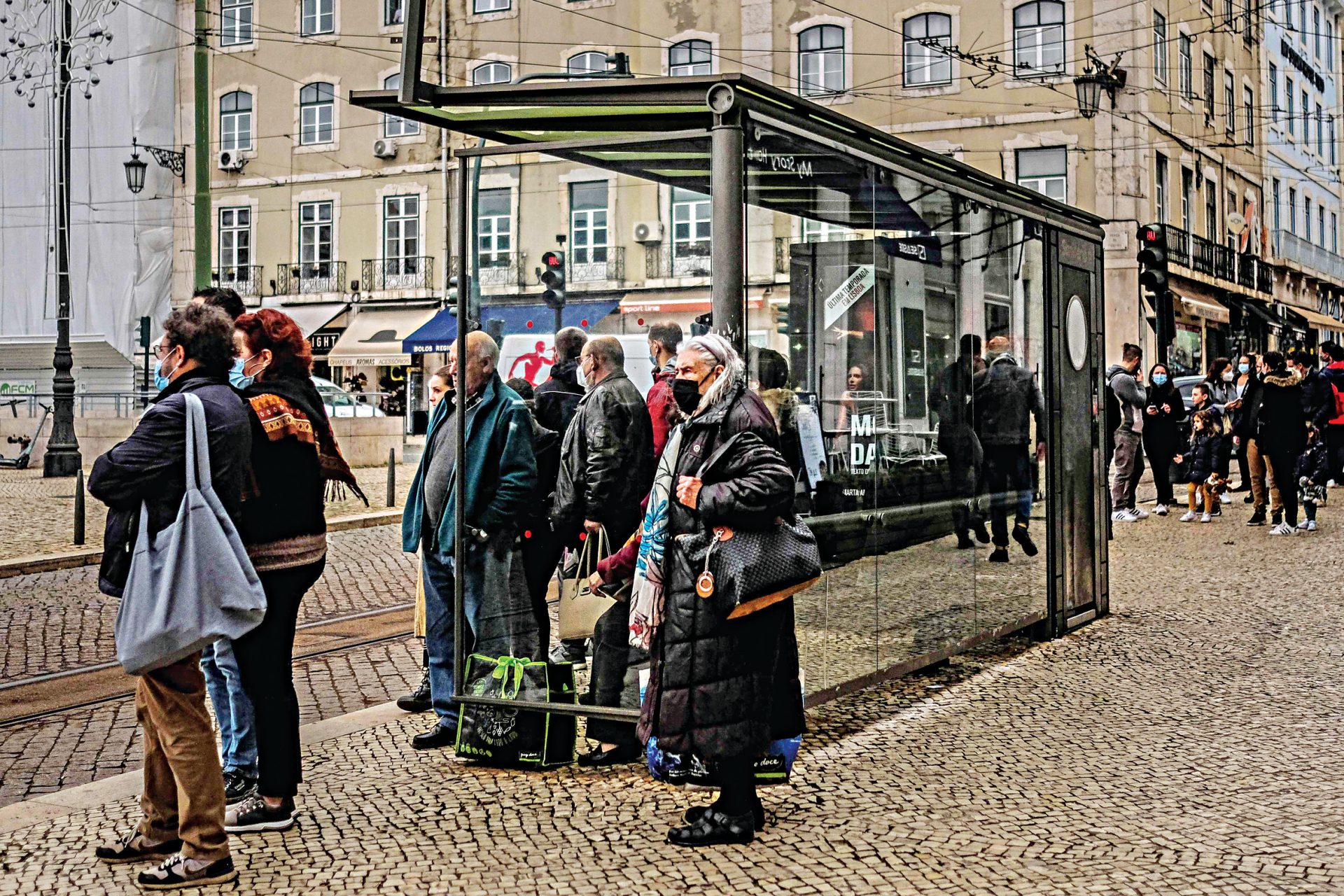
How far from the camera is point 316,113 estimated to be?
1688 inches

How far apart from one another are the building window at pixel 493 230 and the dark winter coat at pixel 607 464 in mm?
818

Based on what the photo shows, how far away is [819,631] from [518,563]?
1316mm

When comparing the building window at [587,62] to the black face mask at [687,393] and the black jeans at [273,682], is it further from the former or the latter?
the black jeans at [273,682]

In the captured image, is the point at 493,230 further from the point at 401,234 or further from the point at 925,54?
the point at 401,234

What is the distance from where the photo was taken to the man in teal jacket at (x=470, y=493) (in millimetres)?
6527

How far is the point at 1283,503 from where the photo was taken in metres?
15.7

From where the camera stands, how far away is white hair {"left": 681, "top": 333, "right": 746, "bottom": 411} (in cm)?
530

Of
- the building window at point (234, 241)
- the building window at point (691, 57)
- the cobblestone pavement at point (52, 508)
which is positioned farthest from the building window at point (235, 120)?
the cobblestone pavement at point (52, 508)

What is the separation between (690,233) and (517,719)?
215 cm

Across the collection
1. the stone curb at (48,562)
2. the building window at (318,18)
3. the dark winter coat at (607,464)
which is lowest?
the stone curb at (48,562)

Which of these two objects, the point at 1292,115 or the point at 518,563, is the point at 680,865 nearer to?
the point at 518,563

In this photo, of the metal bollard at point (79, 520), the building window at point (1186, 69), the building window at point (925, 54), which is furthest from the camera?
the building window at point (1186, 69)

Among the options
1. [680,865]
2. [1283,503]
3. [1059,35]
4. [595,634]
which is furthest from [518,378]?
[1059,35]

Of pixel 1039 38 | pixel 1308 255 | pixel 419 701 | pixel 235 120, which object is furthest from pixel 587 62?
pixel 419 701
